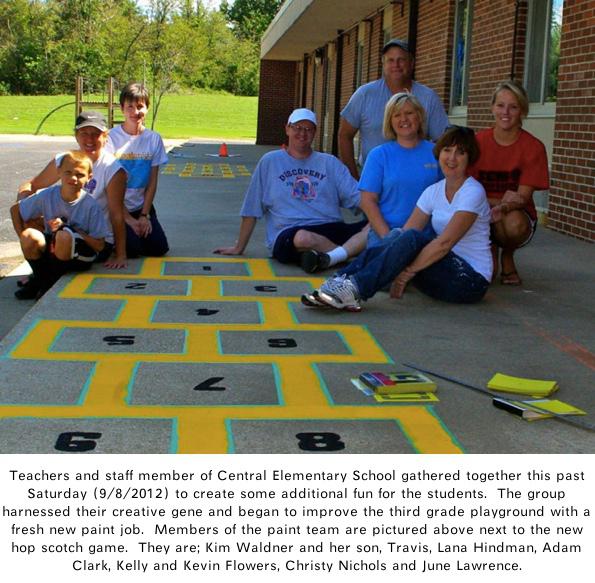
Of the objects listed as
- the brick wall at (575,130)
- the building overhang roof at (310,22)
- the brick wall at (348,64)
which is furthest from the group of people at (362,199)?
the brick wall at (348,64)

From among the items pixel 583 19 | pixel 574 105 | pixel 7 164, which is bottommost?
pixel 7 164

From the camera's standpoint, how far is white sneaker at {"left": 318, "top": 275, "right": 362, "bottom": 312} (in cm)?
569

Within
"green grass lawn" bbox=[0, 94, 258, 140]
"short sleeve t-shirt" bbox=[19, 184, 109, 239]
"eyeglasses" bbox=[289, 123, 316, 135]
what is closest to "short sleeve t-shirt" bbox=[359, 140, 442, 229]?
"eyeglasses" bbox=[289, 123, 316, 135]

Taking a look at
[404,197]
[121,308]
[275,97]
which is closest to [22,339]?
[121,308]

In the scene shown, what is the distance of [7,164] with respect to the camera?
20.8m

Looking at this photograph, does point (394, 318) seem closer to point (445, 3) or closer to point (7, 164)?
point (445, 3)

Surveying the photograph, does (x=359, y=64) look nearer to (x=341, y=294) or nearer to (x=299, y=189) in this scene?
(x=299, y=189)

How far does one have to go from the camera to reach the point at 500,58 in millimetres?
11930

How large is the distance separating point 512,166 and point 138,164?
2.74 meters

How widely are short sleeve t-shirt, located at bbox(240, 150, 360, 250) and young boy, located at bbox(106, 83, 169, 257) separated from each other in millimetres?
739

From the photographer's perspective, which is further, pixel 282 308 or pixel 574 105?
pixel 574 105

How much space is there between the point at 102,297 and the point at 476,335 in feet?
7.51

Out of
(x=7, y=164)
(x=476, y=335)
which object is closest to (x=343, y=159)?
(x=476, y=335)

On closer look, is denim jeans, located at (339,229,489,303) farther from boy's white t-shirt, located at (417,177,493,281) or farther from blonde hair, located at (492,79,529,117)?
blonde hair, located at (492,79,529,117)
